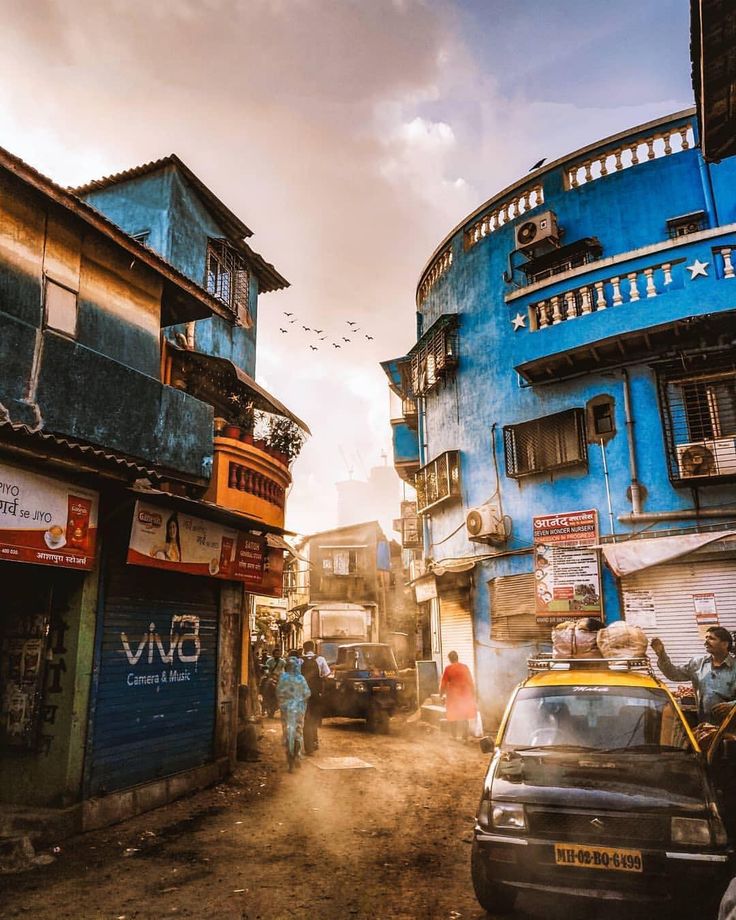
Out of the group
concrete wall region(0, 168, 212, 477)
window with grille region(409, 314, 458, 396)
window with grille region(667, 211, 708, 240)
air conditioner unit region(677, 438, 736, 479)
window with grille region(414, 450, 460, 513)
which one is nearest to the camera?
concrete wall region(0, 168, 212, 477)

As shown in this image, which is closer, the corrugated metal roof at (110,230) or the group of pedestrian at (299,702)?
the corrugated metal roof at (110,230)

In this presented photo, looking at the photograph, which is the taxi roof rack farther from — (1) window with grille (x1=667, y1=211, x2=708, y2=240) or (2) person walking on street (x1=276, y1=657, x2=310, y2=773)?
(1) window with grille (x1=667, y1=211, x2=708, y2=240)

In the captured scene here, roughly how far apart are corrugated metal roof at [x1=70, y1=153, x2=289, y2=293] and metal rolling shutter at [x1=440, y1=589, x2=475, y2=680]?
32.3 feet

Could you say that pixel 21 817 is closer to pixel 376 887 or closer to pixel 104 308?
pixel 376 887

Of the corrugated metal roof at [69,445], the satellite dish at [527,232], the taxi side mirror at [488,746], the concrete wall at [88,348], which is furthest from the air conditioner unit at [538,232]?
the taxi side mirror at [488,746]

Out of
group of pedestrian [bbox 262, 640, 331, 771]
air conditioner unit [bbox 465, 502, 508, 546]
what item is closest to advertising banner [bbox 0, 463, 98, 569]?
group of pedestrian [bbox 262, 640, 331, 771]

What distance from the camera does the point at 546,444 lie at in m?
13.8

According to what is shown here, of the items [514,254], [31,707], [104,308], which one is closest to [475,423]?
[514,254]

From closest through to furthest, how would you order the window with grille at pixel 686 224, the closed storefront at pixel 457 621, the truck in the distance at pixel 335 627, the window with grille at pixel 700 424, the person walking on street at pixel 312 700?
the window with grille at pixel 700 424 → the person walking on street at pixel 312 700 → the window with grille at pixel 686 224 → the closed storefront at pixel 457 621 → the truck in the distance at pixel 335 627

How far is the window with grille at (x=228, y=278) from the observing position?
14883 millimetres

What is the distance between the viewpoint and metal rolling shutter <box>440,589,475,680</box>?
589 inches

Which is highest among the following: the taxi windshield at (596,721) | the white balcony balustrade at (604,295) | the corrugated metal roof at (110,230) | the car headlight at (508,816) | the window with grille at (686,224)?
the window with grille at (686,224)

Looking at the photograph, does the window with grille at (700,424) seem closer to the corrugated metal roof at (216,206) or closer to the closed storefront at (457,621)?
the closed storefront at (457,621)

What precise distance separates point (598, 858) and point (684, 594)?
28.2 ft
